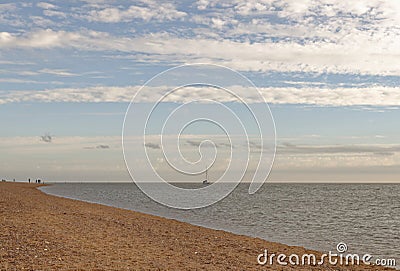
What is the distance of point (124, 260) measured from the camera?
16547 millimetres

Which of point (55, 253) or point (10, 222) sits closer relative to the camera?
point (55, 253)

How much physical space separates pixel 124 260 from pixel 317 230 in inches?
975

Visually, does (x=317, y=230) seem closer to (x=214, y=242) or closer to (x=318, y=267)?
(x=214, y=242)

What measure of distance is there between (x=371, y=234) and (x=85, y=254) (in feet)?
87.4

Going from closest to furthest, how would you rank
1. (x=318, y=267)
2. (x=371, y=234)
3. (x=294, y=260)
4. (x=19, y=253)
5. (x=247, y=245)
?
(x=19, y=253) < (x=318, y=267) < (x=294, y=260) < (x=247, y=245) < (x=371, y=234)

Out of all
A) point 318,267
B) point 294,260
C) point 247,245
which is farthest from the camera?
point 247,245

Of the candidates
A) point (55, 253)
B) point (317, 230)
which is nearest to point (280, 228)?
point (317, 230)

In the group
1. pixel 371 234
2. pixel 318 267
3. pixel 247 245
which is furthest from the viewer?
pixel 371 234

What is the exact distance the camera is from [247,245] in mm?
23203

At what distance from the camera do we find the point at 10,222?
77.9 feet

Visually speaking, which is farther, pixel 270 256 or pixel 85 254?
pixel 270 256

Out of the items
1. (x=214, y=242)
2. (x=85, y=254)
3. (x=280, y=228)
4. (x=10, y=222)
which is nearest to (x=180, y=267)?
(x=85, y=254)

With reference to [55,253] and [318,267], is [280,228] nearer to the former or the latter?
[318,267]

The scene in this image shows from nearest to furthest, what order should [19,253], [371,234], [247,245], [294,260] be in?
[19,253] → [294,260] → [247,245] → [371,234]
